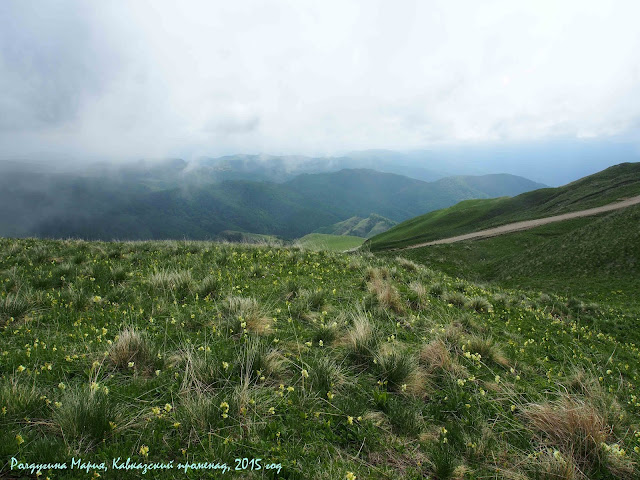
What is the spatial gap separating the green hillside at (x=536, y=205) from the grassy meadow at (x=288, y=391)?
61030 mm

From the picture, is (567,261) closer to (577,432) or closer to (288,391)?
(577,432)

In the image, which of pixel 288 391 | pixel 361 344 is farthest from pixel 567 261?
pixel 288 391

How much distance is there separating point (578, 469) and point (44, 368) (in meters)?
6.56

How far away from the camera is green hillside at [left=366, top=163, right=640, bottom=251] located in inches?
2245

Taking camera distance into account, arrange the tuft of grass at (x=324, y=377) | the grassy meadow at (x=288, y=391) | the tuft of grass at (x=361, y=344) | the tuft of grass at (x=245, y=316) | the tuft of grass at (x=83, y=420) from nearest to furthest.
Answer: the tuft of grass at (x=83, y=420) → the grassy meadow at (x=288, y=391) → the tuft of grass at (x=324, y=377) → the tuft of grass at (x=361, y=344) → the tuft of grass at (x=245, y=316)

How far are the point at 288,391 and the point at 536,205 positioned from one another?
87184mm

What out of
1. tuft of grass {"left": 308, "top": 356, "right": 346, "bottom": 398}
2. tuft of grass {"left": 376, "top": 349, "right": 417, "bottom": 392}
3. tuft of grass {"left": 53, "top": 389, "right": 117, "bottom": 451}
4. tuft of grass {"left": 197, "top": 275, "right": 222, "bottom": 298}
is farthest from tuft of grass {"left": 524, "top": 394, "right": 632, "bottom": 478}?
tuft of grass {"left": 197, "top": 275, "right": 222, "bottom": 298}

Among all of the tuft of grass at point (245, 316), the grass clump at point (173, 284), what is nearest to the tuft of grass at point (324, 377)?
the tuft of grass at point (245, 316)

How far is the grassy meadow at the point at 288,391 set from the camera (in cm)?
303

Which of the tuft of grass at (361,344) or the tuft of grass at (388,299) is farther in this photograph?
the tuft of grass at (388,299)

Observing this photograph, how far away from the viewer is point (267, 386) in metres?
4.07

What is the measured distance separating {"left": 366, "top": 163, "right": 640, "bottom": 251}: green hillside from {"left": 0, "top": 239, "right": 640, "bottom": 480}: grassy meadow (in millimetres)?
61030

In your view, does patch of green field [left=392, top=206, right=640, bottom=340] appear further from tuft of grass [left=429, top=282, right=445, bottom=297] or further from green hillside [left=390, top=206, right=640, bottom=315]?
tuft of grass [left=429, top=282, right=445, bottom=297]

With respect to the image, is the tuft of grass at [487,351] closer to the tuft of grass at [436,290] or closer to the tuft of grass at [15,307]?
the tuft of grass at [436,290]
